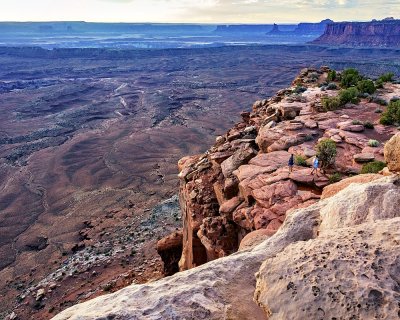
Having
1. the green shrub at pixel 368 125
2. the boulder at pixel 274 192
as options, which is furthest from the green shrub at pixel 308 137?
the boulder at pixel 274 192

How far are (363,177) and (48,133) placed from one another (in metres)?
60.7

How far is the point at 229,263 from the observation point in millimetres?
7547

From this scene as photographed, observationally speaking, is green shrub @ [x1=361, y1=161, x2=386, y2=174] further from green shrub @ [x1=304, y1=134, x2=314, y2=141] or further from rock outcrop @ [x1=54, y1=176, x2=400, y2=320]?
rock outcrop @ [x1=54, y1=176, x2=400, y2=320]

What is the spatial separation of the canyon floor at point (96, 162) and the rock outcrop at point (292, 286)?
537 inches

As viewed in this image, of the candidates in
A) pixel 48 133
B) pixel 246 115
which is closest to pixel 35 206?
pixel 246 115

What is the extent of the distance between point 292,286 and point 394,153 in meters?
5.21

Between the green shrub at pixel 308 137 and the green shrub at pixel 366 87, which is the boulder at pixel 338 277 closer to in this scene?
the green shrub at pixel 308 137

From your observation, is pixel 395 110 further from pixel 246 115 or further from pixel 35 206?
pixel 35 206

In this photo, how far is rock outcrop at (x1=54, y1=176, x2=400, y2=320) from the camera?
216 inches

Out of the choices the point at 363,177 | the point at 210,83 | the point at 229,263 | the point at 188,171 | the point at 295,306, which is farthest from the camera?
the point at 210,83

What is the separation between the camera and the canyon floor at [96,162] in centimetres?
→ 2305

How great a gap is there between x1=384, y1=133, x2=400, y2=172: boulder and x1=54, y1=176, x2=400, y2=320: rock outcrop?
2018mm

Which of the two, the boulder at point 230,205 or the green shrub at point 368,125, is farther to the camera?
the green shrub at point 368,125

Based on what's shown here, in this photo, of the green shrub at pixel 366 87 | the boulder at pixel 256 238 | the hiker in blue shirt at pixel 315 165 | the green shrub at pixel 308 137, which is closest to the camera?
the boulder at pixel 256 238
